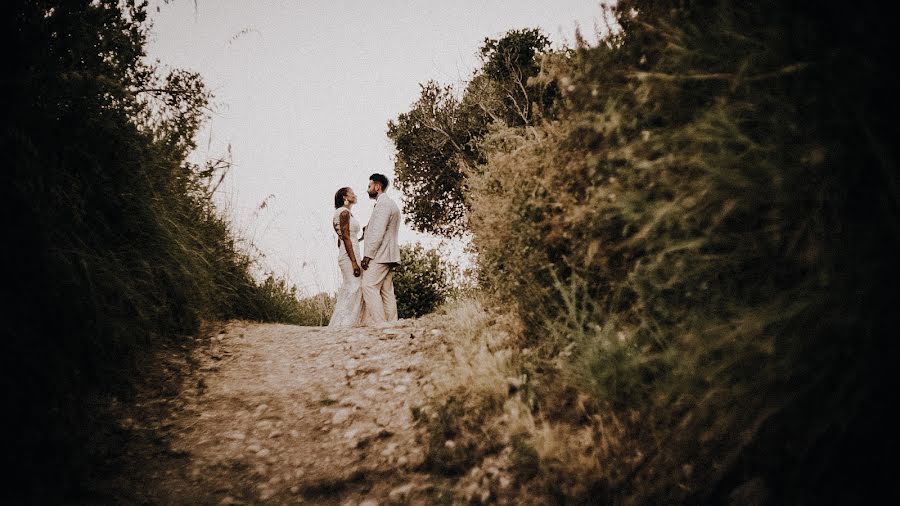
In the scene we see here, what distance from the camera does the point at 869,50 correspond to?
3.99ft

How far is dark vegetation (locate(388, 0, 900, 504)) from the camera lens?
1.21m

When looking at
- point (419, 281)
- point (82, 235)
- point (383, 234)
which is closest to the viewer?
point (82, 235)

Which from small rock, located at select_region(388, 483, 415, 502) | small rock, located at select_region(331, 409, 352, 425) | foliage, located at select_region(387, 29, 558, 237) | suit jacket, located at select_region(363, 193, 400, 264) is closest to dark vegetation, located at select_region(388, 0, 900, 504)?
small rock, located at select_region(388, 483, 415, 502)

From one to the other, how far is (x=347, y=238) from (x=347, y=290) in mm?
920

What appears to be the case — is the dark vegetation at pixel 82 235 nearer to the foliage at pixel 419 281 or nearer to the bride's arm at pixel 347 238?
the bride's arm at pixel 347 238

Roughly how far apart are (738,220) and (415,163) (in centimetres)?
1246

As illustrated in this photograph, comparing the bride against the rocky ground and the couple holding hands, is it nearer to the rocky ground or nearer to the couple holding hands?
the couple holding hands

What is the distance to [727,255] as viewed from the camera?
1.61m

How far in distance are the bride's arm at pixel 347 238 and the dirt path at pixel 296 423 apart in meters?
2.36

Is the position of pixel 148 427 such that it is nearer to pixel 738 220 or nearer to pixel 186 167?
pixel 186 167

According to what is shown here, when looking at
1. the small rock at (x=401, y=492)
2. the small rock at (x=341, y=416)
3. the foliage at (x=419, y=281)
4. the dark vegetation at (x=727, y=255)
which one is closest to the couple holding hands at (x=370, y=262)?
the foliage at (x=419, y=281)

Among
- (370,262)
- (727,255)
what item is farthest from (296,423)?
(370,262)

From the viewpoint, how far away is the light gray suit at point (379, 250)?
6512 mm

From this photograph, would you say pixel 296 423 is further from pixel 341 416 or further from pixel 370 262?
pixel 370 262
